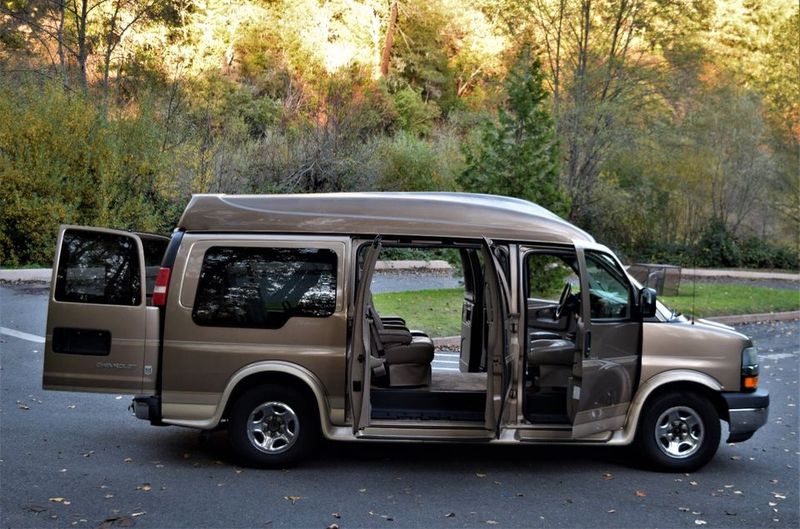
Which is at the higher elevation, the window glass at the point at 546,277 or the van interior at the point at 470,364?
the window glass at the point at 546,277

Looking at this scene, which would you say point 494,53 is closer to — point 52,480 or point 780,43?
point 780,43

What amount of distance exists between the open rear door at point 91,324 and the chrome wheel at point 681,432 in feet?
14.5

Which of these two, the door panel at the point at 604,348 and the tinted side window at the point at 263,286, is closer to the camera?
the door panel at the point at 604,348

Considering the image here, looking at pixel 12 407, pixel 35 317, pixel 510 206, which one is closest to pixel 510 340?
pixel 510 206

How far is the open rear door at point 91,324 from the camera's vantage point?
7.70m

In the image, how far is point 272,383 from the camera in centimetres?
788

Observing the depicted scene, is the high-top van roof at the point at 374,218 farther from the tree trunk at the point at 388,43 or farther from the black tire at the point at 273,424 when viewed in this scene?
the tree trunk at the point at 388,43

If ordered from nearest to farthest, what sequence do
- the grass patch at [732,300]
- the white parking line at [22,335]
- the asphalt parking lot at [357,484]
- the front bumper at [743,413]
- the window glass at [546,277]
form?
the asphalt parking lot at [357,484], the front bumper at [743,413], the white parking line at [22,335], the window glass at [546,277], the grass patch at [732,300]

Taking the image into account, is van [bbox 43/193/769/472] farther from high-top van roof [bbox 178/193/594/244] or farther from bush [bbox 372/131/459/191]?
bush [bbox 372/131/459/191]

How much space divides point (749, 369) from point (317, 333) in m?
3.80

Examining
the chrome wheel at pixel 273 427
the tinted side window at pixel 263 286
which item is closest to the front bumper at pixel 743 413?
the tinted side window at pixel 263 286

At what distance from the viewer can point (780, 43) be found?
4172 centimetres

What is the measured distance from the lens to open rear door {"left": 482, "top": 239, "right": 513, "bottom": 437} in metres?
7.59

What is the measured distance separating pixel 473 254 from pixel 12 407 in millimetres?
5093
